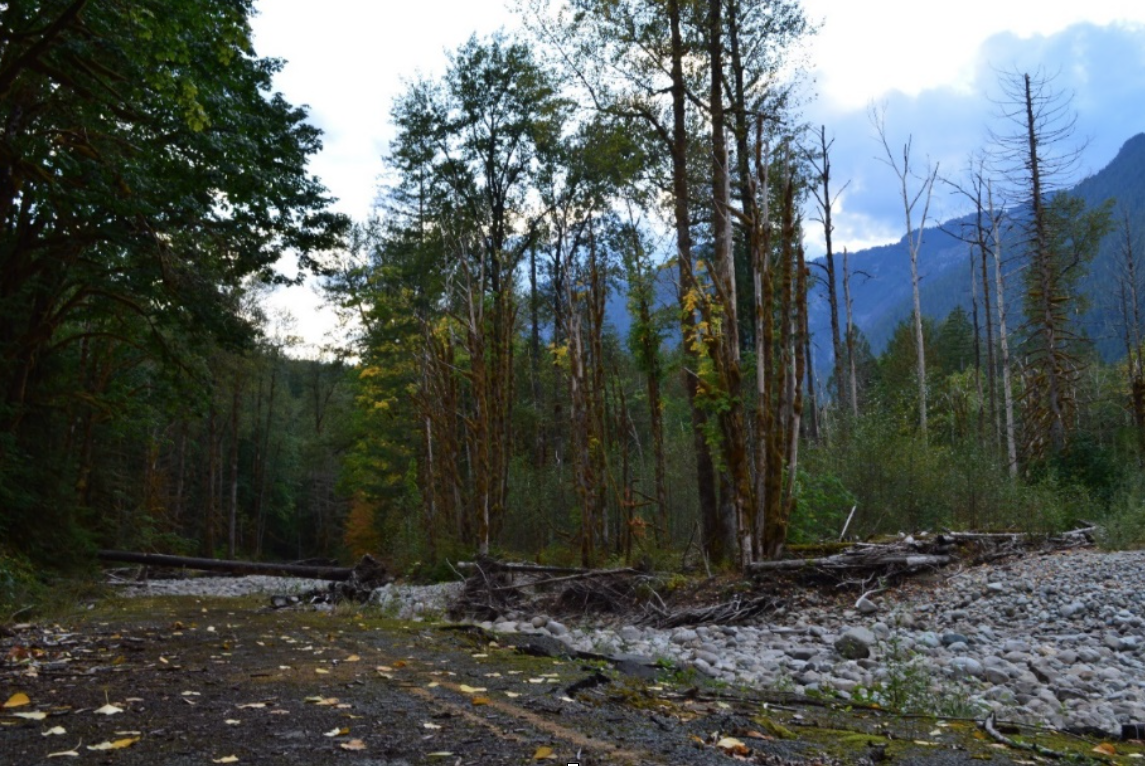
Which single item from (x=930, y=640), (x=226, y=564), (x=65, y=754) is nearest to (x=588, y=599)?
(x=930, y=640)

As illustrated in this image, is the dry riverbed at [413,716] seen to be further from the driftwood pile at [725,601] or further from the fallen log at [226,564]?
the fallen log at [226,564]

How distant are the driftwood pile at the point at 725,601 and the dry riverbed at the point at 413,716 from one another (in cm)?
Answer: 324

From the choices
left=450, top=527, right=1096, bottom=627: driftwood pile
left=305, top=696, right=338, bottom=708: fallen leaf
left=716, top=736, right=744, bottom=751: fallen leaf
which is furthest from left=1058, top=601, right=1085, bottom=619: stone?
left=305, top=696, right=338, bottom=708: fallen leaf

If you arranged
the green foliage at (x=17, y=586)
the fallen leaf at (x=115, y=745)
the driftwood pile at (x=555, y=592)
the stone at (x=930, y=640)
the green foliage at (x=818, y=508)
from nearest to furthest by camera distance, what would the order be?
1. the fallen leaf at (x=115, y=745)
2. the stone at (x=930, y=640)
3. the green foliage at (x=17, y=586)
4. the driftwood pile at (x=555, y=592)
5. the green foliage at (x=818, y=508)

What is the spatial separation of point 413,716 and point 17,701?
2.06 metres

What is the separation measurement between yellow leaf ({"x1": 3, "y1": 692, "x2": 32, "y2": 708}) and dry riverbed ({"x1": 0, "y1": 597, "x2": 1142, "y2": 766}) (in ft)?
0.05

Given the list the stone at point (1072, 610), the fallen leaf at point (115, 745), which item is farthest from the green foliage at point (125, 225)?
the stone at point (1072, 610)

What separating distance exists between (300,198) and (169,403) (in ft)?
18.2

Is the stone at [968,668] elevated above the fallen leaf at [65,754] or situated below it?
below

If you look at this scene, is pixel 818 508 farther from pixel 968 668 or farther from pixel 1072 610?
pixel 968 668

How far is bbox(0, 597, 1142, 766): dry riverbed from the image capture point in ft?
10.9

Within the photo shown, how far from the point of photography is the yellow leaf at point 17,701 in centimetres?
404

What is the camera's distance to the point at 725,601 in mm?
9211

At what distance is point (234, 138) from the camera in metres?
12.4
